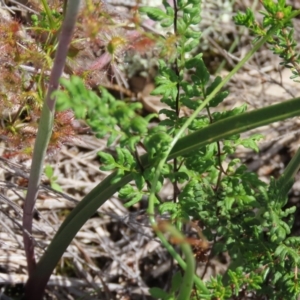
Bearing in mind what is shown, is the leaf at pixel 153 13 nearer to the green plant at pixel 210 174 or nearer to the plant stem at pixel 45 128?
the green plant at pixel 210 174

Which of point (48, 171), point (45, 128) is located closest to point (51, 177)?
point (48, 171)

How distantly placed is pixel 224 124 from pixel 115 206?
90 cm

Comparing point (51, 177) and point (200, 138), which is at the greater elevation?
point (51, 177)

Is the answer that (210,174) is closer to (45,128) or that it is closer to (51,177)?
(45,128)

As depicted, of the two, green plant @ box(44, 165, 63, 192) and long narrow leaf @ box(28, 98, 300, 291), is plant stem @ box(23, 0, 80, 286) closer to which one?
long narrow leaf @ box(28, 98, 300, 291)

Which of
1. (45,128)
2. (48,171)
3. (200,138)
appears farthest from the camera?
(48,171)

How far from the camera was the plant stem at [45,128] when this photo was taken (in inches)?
35.5

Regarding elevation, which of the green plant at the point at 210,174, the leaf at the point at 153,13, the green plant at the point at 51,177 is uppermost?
the leaf at the point at 153,13

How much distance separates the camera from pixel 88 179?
1846mm

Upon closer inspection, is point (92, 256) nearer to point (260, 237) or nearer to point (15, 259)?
point (15, 259)

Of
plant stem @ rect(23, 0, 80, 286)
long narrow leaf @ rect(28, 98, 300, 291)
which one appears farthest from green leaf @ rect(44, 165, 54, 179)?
long narrow leaf @ rect(28, 98, 300, 291)

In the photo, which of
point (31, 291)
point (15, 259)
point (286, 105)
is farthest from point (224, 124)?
point (15, 259)

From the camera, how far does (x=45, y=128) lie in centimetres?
110

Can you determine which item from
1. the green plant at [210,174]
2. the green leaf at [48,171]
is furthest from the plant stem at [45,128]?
the green leaf at [48,171]
